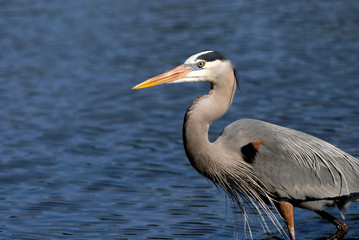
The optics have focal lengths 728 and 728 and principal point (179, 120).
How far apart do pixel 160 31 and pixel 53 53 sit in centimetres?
255

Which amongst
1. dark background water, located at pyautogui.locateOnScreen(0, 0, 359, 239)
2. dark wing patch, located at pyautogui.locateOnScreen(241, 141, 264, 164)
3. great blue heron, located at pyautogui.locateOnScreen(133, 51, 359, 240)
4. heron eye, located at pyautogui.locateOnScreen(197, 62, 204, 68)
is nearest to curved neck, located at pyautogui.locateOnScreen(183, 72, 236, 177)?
great blue heron, located at pyautogui.locateOnScreen(133, 51, 359, 240)

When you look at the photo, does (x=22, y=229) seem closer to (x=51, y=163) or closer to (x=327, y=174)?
(x=51, y=163)

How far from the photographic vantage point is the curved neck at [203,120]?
683cm

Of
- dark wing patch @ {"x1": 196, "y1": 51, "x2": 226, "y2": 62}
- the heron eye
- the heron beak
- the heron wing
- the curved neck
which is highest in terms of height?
dark wing patch @ {"x1": 196, "y1": 51, "x2": 226, "y2": 62}

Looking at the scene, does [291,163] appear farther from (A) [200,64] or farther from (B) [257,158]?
(A) [200,64]

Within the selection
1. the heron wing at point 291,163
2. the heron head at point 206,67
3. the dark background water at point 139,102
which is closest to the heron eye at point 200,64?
the heron head at point 206,67

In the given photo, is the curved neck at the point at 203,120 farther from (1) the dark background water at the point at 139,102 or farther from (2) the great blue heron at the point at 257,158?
(1) the dark background water at the point at 139,102

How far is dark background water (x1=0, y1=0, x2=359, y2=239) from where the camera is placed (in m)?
8.17

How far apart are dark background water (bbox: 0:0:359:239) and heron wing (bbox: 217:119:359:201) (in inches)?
30.2

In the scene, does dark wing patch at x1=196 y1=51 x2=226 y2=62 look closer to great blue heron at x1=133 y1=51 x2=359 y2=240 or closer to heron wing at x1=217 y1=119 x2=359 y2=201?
great blue heron at x1=133 y1=51 x2=359 y2=240

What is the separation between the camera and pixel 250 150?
7.14 meters

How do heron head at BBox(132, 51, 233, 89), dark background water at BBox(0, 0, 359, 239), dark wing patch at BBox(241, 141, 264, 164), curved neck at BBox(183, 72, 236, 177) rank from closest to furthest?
curved neck at BBox(183, 72, 236, 177)
heron head at BBox(132, 51, 233, 89)
dark wing patch at BBox(241, 141, 264, 164)
dark background water at BBox(0, 0, 359, 239)

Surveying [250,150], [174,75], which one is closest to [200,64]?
[174,75]

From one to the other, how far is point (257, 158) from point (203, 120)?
0.72 meters
